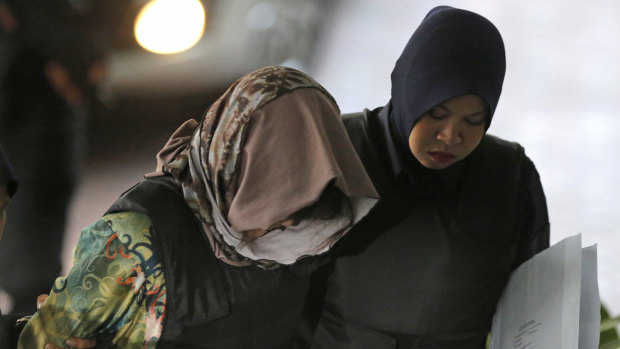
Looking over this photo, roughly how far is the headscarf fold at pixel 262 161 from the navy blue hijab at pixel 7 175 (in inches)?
6.1

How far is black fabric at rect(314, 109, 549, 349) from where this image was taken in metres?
0.90

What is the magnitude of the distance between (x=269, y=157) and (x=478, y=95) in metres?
0.24

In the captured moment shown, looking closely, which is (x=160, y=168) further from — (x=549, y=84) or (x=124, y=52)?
(x=549, y=84)

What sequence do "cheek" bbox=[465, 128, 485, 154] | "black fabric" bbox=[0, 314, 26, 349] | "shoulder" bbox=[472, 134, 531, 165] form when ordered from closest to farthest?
"black fabric" bbox=[0, 314, 26, 349]
"cheek" bbox=[465, 128, 485, 154]
"shoulder" bbox=[472, 134, 531, 165]

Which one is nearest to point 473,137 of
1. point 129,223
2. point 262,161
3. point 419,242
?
point 419,242

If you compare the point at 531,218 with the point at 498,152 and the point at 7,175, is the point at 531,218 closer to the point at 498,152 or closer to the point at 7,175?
the point at 498,152

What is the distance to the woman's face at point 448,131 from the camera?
820 millimetres

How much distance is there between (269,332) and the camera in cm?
85

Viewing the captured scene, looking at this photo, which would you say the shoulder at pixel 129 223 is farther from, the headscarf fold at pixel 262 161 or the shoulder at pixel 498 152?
the shoulder at pixel 498 152

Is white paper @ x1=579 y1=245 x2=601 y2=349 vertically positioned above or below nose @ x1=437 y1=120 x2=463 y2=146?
below

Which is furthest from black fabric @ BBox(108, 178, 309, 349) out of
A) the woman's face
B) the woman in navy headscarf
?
the woman's face

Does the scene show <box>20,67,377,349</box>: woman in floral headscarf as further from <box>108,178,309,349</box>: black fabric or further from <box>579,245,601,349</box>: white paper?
<box>579,245,601,349</box>: white paper

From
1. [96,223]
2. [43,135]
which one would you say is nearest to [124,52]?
[43,135]

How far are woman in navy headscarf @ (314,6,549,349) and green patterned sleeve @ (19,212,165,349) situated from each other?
227 millimetres
